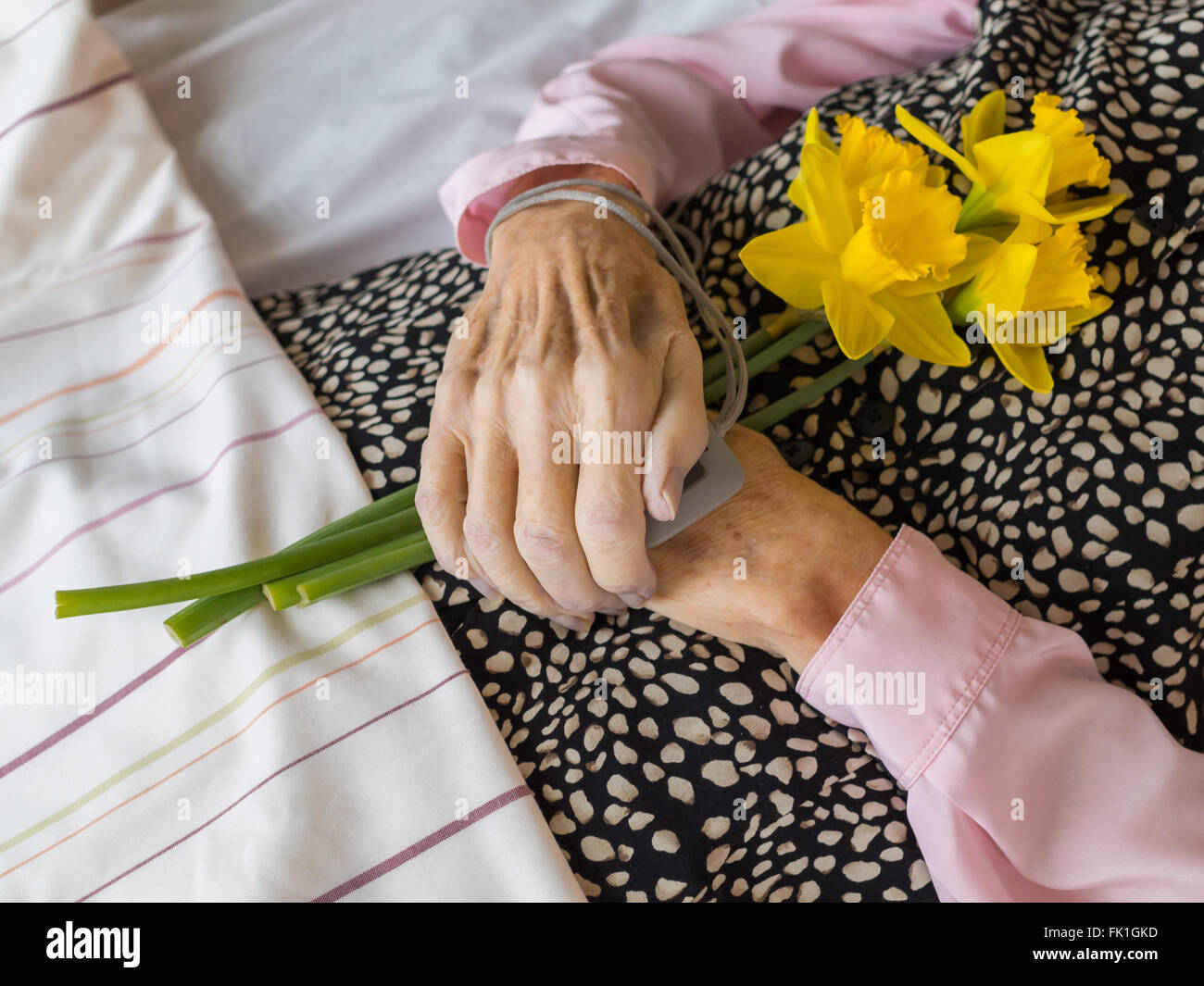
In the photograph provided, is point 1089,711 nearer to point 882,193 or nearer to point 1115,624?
point 1115,624

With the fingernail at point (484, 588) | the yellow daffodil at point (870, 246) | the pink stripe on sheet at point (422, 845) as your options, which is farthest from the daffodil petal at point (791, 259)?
the pink stripe on sheet at point (422, 845)

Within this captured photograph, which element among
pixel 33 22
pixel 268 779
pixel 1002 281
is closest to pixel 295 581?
pixel 268 779

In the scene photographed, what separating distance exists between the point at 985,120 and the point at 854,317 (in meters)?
0.26

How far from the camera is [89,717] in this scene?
0.77m

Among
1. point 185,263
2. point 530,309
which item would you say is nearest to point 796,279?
point 530,309

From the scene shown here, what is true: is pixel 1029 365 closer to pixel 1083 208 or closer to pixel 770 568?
pixel 1083 208

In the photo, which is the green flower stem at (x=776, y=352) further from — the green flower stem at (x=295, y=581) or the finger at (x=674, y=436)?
the green flower stem at (x=295, y=581)

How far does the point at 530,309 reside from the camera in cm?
80

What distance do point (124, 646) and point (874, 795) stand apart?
0.65m

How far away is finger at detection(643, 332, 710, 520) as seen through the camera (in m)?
0.70

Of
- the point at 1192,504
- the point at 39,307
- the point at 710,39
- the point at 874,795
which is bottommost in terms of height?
the point at 874,795

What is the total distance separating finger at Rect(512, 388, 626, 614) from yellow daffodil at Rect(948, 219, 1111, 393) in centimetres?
34

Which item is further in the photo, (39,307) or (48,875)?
(39,307)
